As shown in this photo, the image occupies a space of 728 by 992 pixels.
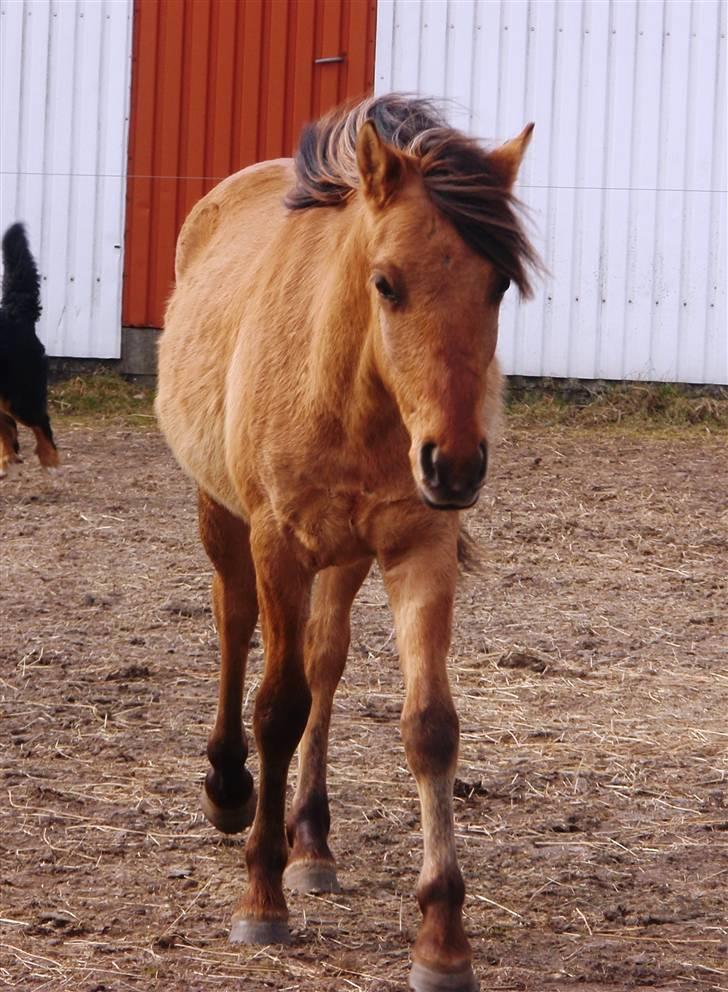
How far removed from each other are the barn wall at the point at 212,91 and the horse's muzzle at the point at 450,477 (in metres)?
9.48

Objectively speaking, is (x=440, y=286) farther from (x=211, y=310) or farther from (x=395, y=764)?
(x=395, y=764)

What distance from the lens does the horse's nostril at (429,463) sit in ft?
8.95

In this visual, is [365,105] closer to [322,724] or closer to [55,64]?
[322,724]

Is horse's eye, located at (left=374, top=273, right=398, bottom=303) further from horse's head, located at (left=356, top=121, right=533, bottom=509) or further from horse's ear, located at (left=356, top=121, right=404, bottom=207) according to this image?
horse's ear, located at (left=356, top=121, right=404, bottom=207)

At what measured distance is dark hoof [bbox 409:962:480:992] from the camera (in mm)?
2916

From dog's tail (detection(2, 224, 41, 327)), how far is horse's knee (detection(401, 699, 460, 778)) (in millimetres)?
6398

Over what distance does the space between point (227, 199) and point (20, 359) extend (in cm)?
419

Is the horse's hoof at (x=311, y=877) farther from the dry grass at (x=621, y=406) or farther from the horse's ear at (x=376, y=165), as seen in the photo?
the dry grass at (x=621, y=406)

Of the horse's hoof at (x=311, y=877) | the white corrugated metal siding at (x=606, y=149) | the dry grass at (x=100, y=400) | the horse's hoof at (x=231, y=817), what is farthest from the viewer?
the white corrugated metal siding at (x=606, y=149)

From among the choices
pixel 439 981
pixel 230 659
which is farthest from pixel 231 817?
pixel 439 981

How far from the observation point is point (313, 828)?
3754mm

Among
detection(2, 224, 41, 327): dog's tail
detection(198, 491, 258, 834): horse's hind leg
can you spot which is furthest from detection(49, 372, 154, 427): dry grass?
detection(198, 491, 258, 834): horse's hind leg

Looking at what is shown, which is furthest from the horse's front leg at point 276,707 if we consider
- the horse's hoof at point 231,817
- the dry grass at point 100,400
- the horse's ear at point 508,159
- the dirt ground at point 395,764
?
the dry grass at point 100,400

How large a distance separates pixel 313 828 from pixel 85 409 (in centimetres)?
812
